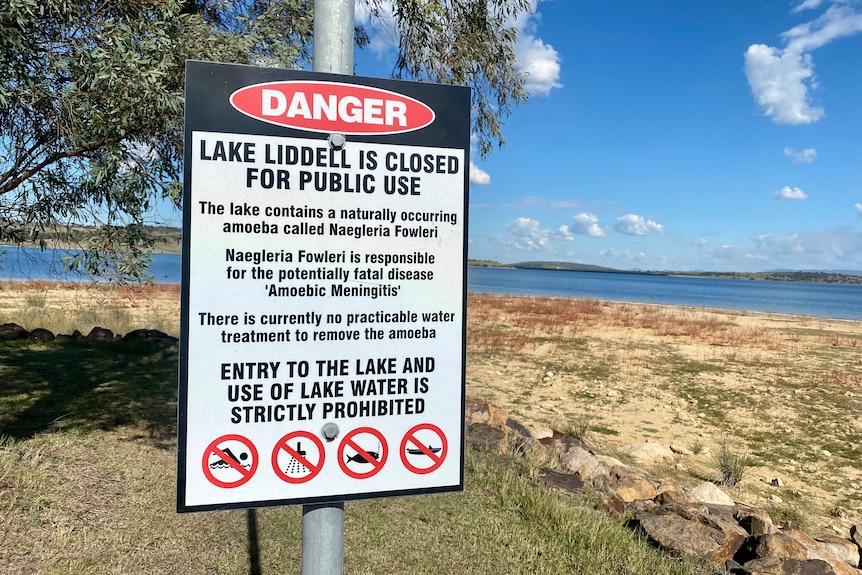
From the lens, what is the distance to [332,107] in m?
2.23

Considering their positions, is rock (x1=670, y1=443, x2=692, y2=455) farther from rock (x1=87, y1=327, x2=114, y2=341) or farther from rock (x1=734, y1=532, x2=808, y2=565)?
rock (x1=87, y1=327, x2=114, y2=341)

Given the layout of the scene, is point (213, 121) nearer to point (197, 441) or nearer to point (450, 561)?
point (197, 441)

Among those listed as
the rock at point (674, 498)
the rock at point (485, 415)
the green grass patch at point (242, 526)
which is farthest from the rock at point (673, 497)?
the rock at point (485, 415)

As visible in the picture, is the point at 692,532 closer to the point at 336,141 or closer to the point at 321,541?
the point at 321,541

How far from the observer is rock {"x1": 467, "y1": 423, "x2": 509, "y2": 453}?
688 centimetres

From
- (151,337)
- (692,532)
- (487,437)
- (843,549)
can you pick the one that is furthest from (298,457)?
(151,337)

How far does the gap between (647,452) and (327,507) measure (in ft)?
26.1

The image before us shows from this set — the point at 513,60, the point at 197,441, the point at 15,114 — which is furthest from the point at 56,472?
the point at 513,60

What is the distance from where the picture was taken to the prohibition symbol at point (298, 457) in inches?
86.4

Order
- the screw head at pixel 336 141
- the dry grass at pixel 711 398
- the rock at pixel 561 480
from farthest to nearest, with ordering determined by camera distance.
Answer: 1. the dry grass at pixel 711 398
2. the rock at pixel 561 480
3. the screw head at pixel 336 141

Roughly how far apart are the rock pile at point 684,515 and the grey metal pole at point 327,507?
347cm

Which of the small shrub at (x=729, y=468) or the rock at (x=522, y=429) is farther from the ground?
the rock at (x=522, y=429)

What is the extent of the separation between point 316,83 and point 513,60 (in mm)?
5896

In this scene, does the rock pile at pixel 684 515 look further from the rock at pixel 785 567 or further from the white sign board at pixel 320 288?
the white sign board at pixel 320 288
